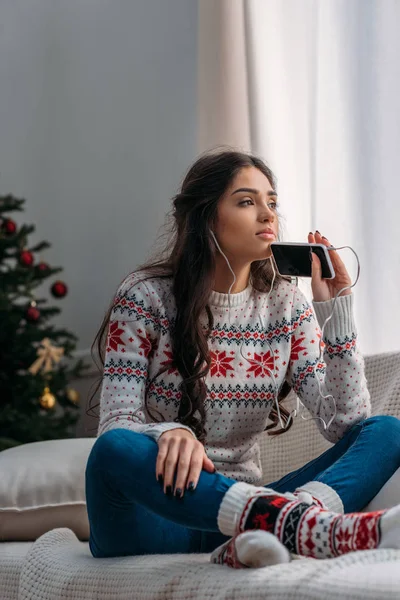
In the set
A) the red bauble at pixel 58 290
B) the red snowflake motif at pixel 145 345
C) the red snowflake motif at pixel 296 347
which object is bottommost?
the red snowflake motif at pixel 296 347

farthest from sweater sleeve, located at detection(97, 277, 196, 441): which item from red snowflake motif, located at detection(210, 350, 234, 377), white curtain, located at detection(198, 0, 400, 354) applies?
white curtain, located at detection(198, 0, 400, 354)

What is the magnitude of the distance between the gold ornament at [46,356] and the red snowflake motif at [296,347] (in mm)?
1255

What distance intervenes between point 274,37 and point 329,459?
4.45ft

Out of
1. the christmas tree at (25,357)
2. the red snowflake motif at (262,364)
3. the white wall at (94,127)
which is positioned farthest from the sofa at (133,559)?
the white wall at (94,127)

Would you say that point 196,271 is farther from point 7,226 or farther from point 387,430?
point 7,226

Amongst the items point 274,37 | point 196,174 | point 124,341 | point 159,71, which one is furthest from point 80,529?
point 159,71

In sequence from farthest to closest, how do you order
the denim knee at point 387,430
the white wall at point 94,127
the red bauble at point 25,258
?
the white wall at point 94,127 < the red bauble at point 25,258 < the denim knee at point 387,430

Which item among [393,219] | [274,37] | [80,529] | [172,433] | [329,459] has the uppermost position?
[274,37]

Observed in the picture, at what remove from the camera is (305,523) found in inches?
45.1

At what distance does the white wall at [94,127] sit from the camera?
3061 mm

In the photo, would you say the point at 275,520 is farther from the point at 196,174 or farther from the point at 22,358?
the point at 22,358

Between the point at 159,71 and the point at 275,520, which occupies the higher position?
the point at 159,71

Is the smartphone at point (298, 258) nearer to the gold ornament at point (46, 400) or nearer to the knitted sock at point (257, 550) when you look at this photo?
the knitted sock at point (257, 550)

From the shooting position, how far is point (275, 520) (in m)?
1.16
